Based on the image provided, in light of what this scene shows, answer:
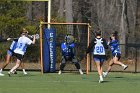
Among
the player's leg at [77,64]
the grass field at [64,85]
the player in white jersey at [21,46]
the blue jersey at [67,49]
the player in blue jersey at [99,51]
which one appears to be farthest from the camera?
the player's leg at [77,64]

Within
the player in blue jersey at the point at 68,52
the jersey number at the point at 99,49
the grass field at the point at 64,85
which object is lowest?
the grass field at the point at 64,85

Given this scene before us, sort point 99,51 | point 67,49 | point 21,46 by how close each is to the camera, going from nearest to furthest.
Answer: point 99,51 < point 21,46 < point 67,49

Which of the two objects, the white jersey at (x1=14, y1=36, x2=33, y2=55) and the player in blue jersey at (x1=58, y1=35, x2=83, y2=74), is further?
the player in blue jersey at (x1=58, y1=35, x2=83, y2=74)

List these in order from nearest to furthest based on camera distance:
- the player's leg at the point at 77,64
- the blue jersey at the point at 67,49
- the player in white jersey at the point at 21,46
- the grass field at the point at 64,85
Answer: the grass field at the point at 64,85 → the player in white jersey at the point at 21,46 → the blue jersey at the point at 67,49 → the player's leg at the point at 77,64

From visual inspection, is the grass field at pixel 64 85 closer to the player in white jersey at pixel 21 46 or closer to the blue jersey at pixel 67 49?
the player in white jersey at pixel 21 46

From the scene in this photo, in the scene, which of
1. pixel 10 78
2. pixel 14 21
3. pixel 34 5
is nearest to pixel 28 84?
pixel 10 78

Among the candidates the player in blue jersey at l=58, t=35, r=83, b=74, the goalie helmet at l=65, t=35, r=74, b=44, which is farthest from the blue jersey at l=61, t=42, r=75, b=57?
the goalie helmet at l=65, t=35, r=74, b=44

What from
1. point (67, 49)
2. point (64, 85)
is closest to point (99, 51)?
point (64, 85)

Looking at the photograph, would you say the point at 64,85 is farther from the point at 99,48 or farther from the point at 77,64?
the point at 77,64

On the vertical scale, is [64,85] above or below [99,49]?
below

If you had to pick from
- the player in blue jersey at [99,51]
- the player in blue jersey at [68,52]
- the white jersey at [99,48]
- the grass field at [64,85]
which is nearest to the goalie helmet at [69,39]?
the player in blue jersey at [68,52]

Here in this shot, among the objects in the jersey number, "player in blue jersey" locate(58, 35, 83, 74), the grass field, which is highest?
the jersey number

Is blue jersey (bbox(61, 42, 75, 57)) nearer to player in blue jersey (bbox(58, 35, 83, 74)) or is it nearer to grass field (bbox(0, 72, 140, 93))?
player in blue jersey (bbox(58, 35, 83, 74))

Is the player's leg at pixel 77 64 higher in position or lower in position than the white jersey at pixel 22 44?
lower
